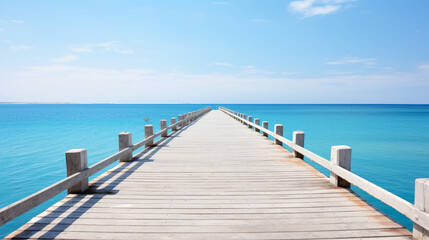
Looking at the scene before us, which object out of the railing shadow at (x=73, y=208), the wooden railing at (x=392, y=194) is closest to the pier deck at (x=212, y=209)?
the railing shadow at (x=73, y=208)

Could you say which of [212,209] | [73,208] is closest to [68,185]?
[73,208]

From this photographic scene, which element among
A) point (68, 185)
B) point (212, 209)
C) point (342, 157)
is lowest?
point (212, 209)

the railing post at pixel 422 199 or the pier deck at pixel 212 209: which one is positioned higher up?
the railing post at pixel 422 199

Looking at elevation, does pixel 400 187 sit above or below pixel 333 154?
below

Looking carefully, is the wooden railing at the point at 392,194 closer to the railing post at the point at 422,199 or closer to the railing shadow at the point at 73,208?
the railing post at the point at 422,199

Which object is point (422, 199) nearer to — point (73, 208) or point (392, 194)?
point (392, 194)

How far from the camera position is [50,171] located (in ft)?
49.6

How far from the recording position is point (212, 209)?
388 centimetres

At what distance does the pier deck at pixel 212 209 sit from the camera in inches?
126

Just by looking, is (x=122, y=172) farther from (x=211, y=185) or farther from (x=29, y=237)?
(x=29, y=237)

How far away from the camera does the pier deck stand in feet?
10.5

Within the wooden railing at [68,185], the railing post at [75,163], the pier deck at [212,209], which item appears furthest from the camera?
the railing post at [75,163]

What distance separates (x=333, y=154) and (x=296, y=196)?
112cm

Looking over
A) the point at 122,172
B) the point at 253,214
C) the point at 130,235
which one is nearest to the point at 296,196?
the point at 253,214
